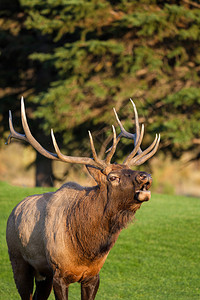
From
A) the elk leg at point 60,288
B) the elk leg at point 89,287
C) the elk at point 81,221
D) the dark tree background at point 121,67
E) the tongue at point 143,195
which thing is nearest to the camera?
the tongue at point 143,195

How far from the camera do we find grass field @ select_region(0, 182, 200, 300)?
7879mm

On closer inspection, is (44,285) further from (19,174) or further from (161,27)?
(19,174)

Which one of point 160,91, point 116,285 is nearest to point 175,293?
point 116,285

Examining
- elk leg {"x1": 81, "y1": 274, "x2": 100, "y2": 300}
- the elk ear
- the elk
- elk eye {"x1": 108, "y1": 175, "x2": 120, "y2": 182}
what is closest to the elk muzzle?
the elk

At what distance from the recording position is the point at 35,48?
18.9 m

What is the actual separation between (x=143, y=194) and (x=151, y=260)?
16.2 ft

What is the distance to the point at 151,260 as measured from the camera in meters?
9.34

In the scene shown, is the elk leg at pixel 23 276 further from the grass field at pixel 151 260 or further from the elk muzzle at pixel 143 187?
the elk muzzle at pixel 143 187

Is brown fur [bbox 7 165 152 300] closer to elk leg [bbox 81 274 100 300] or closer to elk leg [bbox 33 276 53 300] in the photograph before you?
elk leg [bbox 81 274 100 300]

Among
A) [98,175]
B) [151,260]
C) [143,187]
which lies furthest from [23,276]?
[151,260]

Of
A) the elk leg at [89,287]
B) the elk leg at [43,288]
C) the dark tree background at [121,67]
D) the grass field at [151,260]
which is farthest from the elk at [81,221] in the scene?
the dark tree background at [121,67]

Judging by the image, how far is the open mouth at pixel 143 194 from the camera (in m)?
4.69

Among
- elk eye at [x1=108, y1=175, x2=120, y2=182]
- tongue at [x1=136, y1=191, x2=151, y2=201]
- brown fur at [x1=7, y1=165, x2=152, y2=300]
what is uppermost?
tongue at [x1=136, y1=191, x2=151, y2=201]

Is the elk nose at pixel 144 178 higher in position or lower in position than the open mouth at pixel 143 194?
higher
